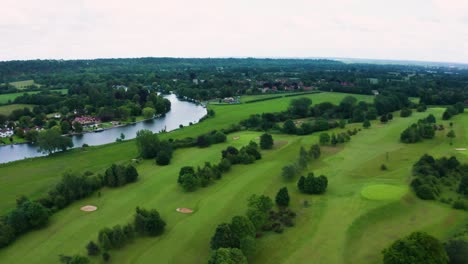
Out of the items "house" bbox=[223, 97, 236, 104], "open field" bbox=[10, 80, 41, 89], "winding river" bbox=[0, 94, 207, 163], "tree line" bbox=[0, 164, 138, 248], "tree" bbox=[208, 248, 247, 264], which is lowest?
"winding river" bbox=[0, 94, 207, 163]

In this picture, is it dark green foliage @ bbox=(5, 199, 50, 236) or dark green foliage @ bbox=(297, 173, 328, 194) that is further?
dark green foliage @ bbox=(297, 173, 328, 194)

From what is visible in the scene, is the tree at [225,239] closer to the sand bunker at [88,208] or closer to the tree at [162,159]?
the sand bunker at [88,208]

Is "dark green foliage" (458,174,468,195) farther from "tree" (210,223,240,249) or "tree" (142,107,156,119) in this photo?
"tree" (142,107,156,119)

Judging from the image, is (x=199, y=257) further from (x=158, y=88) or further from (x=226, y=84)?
(x=158, y=88)

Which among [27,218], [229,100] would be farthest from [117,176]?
[229,100]

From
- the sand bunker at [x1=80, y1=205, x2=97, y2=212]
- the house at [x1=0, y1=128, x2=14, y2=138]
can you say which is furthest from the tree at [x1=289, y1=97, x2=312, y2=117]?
the house at [x1=0, y1=128, x2=14, y2=138]

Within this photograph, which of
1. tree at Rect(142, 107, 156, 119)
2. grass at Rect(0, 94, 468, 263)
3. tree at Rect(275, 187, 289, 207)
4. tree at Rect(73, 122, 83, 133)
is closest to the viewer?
grass at Rect(0, 94, 468, 263)

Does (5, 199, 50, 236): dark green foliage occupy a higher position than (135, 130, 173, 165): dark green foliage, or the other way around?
(135, 130, 173, 165): dark green foliage
